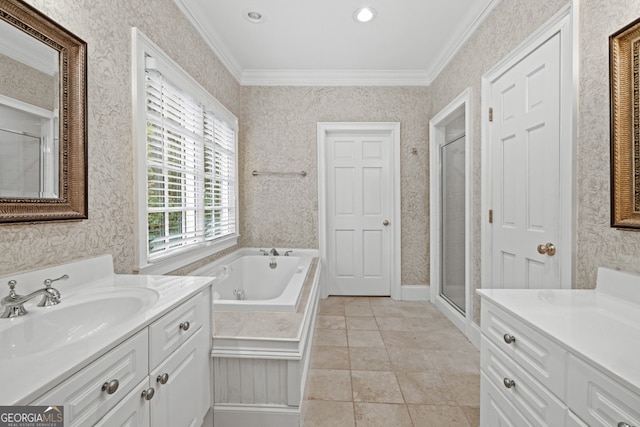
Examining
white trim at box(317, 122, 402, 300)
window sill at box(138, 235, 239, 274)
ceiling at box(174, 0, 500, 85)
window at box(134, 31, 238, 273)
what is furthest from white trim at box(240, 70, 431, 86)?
window sill at box(138, 235, 239, 274)

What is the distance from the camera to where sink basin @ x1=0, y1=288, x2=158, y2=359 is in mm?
805

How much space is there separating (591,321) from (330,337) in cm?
182

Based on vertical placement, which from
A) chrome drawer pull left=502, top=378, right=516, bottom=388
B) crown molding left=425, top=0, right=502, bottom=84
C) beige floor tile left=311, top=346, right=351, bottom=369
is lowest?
beige floor tile left=311, top=346, right=351, bottom=369

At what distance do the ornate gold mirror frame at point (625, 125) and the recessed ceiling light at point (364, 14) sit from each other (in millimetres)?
1559

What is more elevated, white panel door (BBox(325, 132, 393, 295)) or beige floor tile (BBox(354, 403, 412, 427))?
white panel door (BBox(325, 132, 393, 295))

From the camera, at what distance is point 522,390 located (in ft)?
3.22

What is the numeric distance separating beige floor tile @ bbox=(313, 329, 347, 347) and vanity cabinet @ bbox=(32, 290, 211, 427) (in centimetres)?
113

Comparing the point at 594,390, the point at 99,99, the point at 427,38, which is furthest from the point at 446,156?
the point at 99,99

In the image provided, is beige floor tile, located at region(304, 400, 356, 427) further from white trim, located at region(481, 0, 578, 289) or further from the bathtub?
white trim, located at region(481, 0, 578, 289)

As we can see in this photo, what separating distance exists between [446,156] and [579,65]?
5.57 ft

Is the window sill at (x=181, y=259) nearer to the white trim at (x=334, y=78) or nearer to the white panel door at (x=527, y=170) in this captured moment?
the white trim at (x=334, y=78)

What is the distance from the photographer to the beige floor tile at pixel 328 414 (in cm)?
151

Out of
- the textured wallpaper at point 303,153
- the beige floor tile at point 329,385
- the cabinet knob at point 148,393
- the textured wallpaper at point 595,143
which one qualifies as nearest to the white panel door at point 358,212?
the textured wallpaper at point 303,153

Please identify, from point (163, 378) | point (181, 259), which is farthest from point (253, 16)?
point (163, 378)
